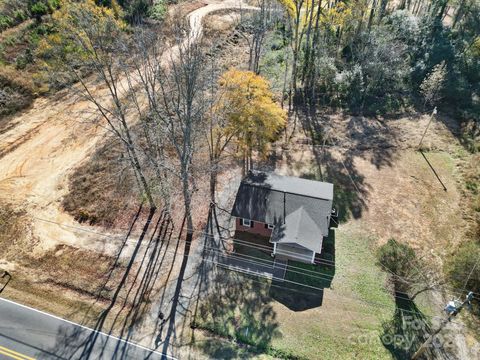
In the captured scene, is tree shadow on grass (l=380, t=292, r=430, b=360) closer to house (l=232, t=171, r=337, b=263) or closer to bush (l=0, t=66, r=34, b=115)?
house (l=232, t=171, r=337, b=263)

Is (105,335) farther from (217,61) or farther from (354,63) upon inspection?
(354,63)

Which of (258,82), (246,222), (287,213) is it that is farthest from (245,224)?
(258,82)

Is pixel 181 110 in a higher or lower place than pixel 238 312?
higher

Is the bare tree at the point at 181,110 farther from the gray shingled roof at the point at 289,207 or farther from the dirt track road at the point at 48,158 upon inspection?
the gray shingled roof at the point at 289,207

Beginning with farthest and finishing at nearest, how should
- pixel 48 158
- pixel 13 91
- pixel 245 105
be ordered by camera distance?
pixel 13 91, pixel 48 158, pixel 245 105

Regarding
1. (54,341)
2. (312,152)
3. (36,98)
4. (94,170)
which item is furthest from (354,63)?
(54,341)

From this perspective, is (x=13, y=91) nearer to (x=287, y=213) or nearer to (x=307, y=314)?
(x=287, y=213)

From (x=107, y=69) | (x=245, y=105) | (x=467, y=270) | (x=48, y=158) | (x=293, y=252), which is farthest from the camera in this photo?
(x=48, y=158)

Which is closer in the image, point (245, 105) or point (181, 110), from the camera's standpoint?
point (181, 110)
